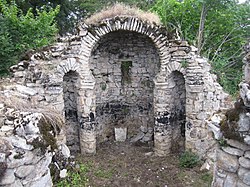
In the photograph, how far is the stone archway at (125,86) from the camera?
784 cm

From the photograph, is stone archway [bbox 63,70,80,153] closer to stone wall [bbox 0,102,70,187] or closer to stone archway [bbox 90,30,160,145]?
stone archway [bbox 90,30,160,145]

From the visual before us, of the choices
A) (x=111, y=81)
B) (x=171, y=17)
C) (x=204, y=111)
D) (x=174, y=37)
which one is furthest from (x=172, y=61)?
(x=171, y=17)

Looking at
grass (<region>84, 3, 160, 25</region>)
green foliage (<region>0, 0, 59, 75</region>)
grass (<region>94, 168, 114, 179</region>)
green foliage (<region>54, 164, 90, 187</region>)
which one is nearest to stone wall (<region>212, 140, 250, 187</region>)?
green foliage (<region>54, 164, 90, 187</region>)

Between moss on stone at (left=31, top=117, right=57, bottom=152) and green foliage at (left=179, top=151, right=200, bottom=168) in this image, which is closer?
moss on stone at (left=31, top=117, right=57, bottom=152)

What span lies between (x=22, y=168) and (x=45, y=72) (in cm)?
352

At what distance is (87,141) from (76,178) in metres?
1.55

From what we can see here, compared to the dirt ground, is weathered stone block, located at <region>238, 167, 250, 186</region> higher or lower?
higher

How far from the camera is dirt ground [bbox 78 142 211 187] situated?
5.85 meters

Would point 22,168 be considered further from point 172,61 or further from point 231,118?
point 172,61

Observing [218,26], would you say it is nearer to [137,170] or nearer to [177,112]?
[177,112]

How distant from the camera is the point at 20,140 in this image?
10.4 feet

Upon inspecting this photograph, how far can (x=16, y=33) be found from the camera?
829 centimetres

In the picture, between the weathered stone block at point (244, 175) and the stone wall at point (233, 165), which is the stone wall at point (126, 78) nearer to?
the stone wall at point (233, 165)

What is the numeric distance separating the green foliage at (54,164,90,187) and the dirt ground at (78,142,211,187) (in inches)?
4.9
